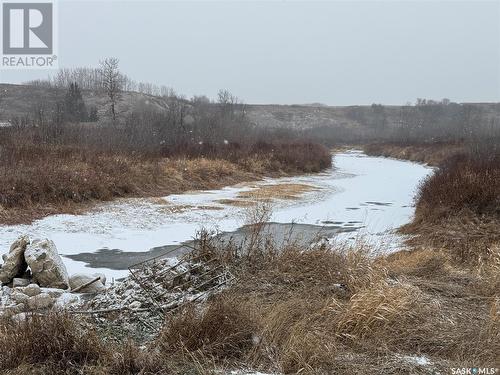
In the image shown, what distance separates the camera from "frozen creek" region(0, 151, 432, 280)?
30.9 ft

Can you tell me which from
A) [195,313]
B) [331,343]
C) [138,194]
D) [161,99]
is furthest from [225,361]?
[161,99]

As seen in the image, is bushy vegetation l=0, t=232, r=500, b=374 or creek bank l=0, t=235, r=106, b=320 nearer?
bushy vegetation l=0, t=232, r=500, b=374

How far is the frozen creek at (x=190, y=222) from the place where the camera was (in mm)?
9414

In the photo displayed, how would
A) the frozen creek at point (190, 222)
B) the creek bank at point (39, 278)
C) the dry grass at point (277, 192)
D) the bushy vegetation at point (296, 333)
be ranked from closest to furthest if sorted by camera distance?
the bushy vegetation at point (296, 333) < the creek bank at point (39, 278) < the frozen creek at point (190, 222) < the dry grass at point (277, 192)

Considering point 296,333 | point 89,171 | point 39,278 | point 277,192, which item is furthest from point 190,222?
point 296,333

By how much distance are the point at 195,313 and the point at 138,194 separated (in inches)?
516

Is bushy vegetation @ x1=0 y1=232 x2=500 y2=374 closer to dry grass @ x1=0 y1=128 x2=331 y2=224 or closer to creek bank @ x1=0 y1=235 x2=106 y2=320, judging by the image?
creek bank @ x1=0 y1=235 x2=106 y2=320

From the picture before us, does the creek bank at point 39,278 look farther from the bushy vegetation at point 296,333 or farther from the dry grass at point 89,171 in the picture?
the dry grass at point 89,171

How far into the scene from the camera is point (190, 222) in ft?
42.9

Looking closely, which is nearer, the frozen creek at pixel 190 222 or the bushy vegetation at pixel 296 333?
the bushy vegetation at pixel 296 333

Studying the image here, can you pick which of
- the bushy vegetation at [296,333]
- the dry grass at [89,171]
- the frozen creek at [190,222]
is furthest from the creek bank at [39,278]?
the dry grass at [89,171]

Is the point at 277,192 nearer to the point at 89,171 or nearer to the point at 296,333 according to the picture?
the point at 89,171

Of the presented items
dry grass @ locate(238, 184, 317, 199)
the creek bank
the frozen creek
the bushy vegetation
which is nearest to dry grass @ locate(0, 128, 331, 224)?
the frozen creek

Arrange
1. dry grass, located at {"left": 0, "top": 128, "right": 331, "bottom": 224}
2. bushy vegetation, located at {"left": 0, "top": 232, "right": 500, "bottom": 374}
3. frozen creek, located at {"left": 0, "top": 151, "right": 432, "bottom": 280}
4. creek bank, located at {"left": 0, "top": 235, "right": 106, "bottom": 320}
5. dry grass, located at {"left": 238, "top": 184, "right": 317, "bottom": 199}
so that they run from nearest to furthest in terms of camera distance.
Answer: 1. bushy vegetation, located at {"left": 0, "top": 232, "right": 500, "bottom": 374}
2. creek bank, located at {"left": 0, "top": 235, "right": 106, "bottom": 320}
3. frozen creek, located at {"left": 0, "top": 151, "right": 432, "bottom": 280}
4. dry grass, located at {"left": 0, "top": 128, "right": 331, "bottom": 224}
5. dry grass, located at {"left": 238, "top": 184, "right": 317, "bottom": 199}
